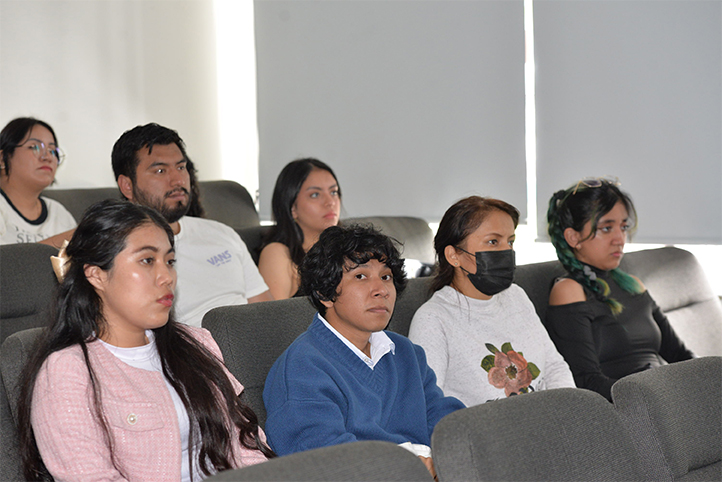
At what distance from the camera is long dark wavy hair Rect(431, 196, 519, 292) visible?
7.20 ft

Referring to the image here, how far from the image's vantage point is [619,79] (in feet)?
12.1

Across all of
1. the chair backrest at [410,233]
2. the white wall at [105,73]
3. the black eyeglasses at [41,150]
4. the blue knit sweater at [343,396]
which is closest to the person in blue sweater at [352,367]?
the blue knit sweater at [343,396]

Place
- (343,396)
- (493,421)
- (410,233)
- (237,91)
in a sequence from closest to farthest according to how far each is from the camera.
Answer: (493,421), (343,396), (410,233), (237,91)

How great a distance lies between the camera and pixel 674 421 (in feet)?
4.15

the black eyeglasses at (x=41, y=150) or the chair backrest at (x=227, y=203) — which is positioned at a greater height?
the black eyeglasses at (x=41, y=150)

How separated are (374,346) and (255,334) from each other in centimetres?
32

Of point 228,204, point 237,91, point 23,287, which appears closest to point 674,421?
point 23,287

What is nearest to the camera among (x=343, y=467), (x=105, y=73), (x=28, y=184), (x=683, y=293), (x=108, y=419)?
(x=343, y=467)

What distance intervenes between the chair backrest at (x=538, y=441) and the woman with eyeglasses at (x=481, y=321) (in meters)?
0.89

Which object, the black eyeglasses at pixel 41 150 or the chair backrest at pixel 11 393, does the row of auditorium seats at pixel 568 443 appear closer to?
the chair backrest at pixel 11 393

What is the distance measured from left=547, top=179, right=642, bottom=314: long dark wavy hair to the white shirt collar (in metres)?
1.03

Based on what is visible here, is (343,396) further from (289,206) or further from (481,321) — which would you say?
A: (289,206)

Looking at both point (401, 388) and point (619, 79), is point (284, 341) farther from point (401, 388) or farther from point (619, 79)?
point (619, 79)

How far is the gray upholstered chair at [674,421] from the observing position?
1.24 meters
